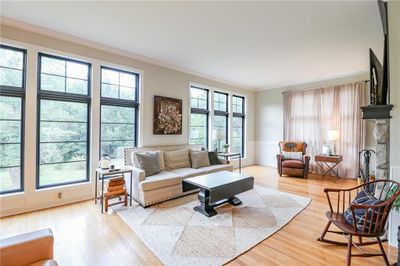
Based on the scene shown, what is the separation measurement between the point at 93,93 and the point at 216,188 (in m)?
2.78

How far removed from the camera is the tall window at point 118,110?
383cm

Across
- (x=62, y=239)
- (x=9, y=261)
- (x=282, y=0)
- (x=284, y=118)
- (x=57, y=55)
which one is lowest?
(x=62, y=239)

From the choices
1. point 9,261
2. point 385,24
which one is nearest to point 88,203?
point 9,261

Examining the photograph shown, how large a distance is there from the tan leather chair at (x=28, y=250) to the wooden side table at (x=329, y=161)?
5.75 m

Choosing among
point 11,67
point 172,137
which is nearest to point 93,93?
point 11,67

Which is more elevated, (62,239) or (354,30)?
(354,30)

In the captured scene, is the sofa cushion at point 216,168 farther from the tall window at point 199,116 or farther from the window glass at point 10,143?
the window glass at point 10,143

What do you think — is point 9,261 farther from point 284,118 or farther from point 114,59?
point 284,118

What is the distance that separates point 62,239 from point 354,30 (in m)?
4.88

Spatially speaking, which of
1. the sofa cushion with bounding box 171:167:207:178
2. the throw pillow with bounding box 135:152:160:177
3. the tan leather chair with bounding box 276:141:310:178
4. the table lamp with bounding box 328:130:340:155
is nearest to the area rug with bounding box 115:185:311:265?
the sofa cushion with bounding box 171:167:207:178

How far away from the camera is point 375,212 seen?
1839mm

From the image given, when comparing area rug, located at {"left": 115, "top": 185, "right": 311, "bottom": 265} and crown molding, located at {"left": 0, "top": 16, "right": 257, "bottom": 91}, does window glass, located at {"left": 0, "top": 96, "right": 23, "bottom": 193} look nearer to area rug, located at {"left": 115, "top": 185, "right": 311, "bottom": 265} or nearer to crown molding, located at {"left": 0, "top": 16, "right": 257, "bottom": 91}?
crown molding, located at {"left": 0, "top": 16, "right": 257, "bottom": 91}

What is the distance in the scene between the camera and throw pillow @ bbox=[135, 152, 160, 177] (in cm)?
354

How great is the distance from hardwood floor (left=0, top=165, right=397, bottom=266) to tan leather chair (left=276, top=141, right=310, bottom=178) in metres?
2.03
